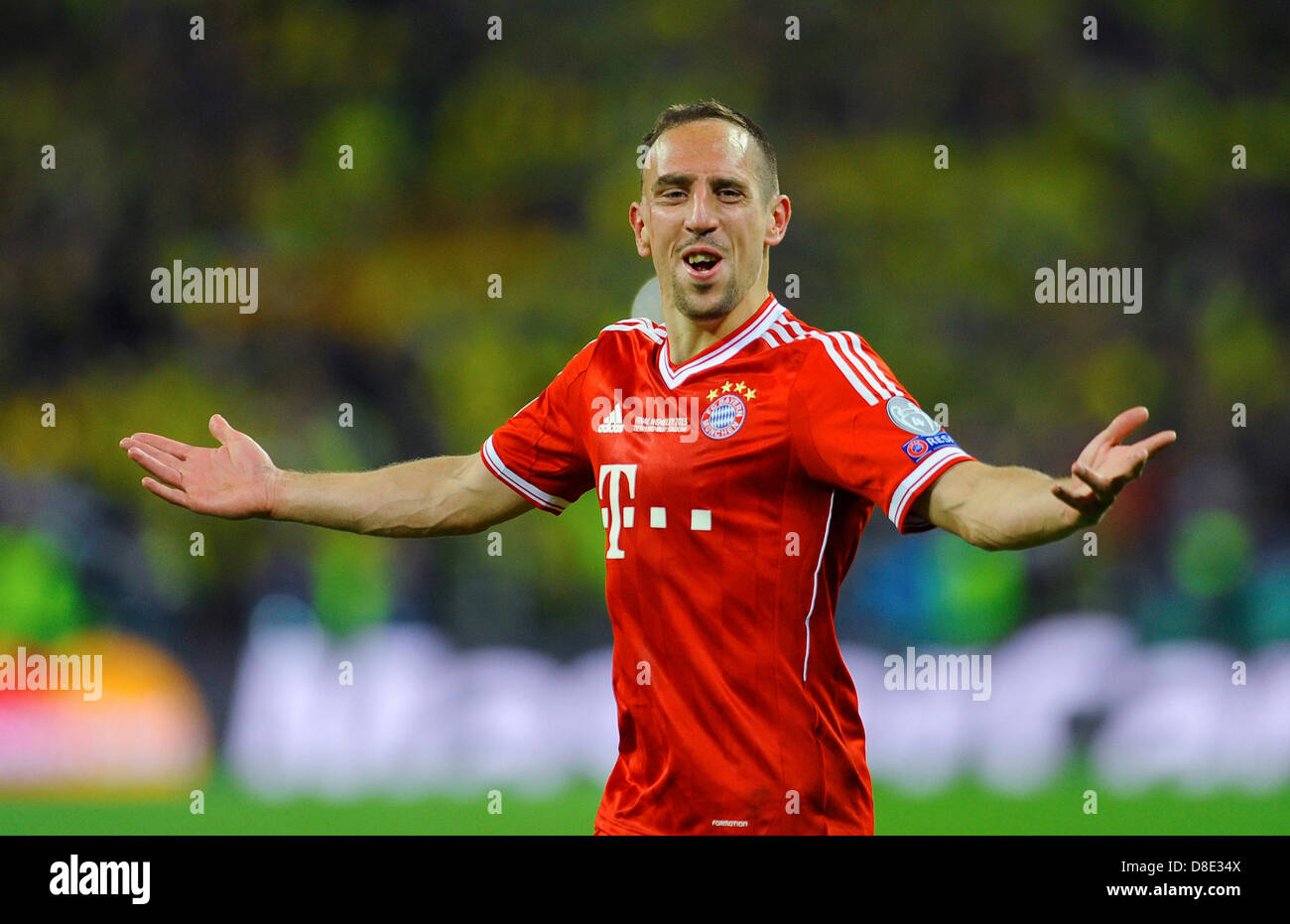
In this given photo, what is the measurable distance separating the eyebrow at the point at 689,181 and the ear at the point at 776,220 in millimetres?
122

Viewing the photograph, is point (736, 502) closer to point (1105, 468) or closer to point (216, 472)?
point (1105, 468)

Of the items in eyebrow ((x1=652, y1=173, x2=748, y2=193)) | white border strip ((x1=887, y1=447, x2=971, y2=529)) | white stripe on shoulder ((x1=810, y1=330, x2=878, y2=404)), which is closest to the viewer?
white border strip ((x1=887, y1=447, x2=971, y2=529))

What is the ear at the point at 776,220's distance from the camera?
3322 millimetres

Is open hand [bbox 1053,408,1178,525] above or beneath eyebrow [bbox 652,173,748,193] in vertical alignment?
beneath

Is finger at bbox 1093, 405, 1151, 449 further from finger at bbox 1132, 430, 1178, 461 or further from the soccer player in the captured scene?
the soccer player

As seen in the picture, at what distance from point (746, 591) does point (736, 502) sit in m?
0.19

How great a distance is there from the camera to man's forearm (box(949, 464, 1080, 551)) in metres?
2.46

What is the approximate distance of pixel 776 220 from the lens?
133 inches

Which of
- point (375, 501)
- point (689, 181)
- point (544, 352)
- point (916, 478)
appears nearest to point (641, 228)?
point (689, 181)

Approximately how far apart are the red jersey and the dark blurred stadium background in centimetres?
413

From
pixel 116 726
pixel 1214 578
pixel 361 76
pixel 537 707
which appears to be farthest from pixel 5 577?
pixel 1214 578

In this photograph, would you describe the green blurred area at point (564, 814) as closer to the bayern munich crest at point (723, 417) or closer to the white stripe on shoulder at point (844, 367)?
the bayern munich crest at point (723, 417)

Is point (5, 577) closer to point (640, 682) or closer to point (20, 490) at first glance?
point (20, 490)


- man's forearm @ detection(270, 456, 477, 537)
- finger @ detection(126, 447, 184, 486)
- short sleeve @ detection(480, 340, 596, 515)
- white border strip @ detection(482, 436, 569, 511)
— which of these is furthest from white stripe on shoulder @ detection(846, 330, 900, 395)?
finger @ detection(126, 447, 184, 486)
